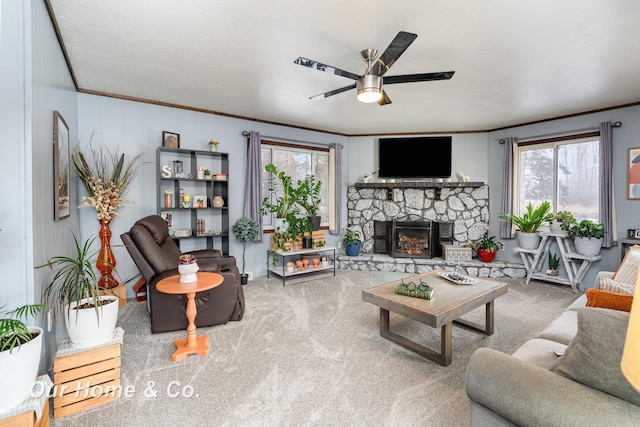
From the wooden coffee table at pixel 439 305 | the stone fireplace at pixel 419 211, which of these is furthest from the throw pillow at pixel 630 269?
the stone fireplace at pixel 419 211

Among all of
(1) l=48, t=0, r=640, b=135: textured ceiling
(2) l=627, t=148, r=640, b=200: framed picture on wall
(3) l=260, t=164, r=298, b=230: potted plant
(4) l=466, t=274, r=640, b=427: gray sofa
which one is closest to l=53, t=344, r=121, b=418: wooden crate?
(4) l=466, t=274, r=640, b=427: gray sofa

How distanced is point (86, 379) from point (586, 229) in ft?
18.2

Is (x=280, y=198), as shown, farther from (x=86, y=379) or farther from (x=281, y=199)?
(x=86, y=379)

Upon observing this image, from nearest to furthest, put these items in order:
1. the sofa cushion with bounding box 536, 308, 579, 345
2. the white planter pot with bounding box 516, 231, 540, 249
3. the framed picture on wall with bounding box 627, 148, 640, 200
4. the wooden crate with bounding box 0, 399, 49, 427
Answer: the wooden crate with bounding box 0, 399, 49, 427 → the sofa cushion with bounding box 536, 308, 579, 345 → the framed picture on wall with bounding box 627, 148, 640, 200 → the white planter pot with bounding box 516, 231, 540, 249

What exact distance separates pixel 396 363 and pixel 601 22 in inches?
114

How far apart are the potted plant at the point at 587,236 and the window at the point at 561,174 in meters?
0.41

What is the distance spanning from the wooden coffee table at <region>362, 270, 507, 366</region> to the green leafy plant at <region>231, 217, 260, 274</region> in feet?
7.60

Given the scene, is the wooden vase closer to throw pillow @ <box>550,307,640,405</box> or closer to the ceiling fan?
the ceiling fan

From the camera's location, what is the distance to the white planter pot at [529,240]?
467 centimetres

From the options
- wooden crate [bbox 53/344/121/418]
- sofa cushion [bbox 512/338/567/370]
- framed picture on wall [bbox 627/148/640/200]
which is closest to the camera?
sofa cushion [bbox 512/338/567/370]

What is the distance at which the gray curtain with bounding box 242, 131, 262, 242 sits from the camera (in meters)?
4.70

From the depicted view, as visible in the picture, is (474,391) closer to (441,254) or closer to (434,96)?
(434,96)

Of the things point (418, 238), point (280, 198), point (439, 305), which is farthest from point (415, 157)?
point (439, 305)

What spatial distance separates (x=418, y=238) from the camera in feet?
18.4
